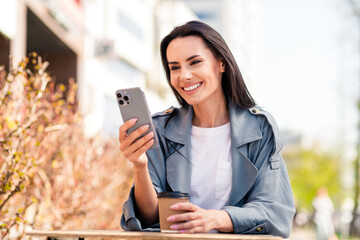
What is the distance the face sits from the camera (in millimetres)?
2457

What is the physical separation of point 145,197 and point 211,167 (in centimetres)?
35

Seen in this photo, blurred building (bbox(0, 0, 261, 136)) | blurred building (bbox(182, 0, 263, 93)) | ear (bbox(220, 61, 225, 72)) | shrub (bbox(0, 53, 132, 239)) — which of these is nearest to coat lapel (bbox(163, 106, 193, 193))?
ear (bbox(220, 61, 225, 72))

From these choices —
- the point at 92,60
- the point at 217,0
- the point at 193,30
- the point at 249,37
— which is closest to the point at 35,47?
the point at 92,60

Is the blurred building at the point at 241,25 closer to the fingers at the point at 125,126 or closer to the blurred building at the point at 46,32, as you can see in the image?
the blurred building at the point at 46,32

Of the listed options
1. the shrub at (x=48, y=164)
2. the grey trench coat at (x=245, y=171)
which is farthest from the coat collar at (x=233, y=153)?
the shrub at (x=48, y=164)

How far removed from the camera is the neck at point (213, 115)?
262cm

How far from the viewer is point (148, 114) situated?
7.19 feet

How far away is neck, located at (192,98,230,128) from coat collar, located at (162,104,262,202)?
5 centimetres

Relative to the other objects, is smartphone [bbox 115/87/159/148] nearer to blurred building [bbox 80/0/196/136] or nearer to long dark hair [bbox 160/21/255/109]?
long dark hair [bbox 160/21/255/109]

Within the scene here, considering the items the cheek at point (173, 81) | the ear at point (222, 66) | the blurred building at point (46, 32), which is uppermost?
the blurred building at point (46, 32)

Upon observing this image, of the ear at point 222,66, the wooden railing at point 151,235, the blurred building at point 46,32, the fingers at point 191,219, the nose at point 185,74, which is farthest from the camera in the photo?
the blurred building at point 46,32

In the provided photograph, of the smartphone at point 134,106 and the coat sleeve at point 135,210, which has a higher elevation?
the smartphone at point 134,106

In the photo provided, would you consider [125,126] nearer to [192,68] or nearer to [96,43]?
[192,68]

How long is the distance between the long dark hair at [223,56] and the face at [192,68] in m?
0.03
